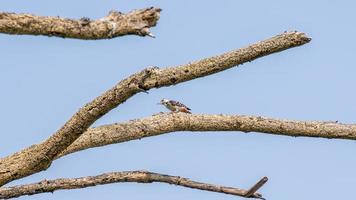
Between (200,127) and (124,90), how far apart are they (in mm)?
2929

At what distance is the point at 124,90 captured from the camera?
9.04m

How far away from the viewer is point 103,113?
9.50 m

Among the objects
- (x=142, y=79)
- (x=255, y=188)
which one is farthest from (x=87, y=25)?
(x=255, y=188)

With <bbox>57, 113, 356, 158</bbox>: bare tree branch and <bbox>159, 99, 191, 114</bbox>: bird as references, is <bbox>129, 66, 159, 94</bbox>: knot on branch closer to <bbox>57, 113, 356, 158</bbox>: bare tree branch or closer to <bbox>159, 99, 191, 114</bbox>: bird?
<bbox>57, 113, 356, 158</bbox>: bare tree branch

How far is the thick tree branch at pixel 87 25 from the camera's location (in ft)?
23.2

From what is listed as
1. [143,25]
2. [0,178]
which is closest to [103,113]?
[0,178]

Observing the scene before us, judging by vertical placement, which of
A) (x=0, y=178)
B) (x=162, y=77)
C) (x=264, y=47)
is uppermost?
(x=264, y=47)

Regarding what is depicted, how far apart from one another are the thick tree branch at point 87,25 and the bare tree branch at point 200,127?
151 inches

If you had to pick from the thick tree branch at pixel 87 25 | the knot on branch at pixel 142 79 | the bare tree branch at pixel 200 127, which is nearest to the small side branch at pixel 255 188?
the bare tree branch at pixel 200 127

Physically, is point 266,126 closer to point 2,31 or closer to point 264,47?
point 264,47

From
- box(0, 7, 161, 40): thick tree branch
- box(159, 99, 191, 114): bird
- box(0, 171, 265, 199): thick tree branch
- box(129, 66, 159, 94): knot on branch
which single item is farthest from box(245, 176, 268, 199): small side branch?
box(0, 7, 161, 40): thick tree branch

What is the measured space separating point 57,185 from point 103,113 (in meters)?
2.03

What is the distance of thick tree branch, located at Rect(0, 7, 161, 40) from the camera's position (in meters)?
7.07

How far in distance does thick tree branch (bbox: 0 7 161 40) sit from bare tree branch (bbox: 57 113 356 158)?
3840 mm
